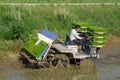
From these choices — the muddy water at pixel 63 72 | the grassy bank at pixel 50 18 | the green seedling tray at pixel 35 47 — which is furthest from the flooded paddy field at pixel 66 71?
the grassy bank at pixel 50 18

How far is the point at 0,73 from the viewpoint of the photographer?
1662 centimetres

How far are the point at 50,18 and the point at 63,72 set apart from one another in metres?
7.40

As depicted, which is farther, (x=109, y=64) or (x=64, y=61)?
(x=109, y=64)

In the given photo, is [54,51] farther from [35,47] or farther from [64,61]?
[35,47]

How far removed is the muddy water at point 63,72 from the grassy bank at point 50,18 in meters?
2.02

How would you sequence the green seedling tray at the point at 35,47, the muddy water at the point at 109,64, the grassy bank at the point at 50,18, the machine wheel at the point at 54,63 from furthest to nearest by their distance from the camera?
the grassy bank at the point at 50,18 < the machine wheel at the point at 54,63 < the green seedling tray at the point at 35,47 < the muddy water at the point at 109,64

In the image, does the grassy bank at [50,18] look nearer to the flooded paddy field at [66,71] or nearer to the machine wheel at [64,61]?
the flooded paddy field at [66,71]

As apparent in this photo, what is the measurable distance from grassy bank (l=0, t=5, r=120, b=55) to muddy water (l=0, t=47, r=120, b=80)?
2.02 m

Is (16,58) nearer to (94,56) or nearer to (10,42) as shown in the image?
(10,42)

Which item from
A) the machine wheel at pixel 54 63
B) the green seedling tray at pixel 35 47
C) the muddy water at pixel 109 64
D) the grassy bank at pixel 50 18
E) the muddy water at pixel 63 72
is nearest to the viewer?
the muddy water at pixel 63 72

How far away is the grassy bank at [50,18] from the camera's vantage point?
20.9 meters

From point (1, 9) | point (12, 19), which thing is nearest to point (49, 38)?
point (12, 19)

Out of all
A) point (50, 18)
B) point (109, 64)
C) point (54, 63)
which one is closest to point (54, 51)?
point (54, 63)

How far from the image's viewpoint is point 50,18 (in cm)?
2412
